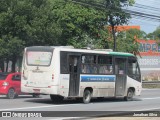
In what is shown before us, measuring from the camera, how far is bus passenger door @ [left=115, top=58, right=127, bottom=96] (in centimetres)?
2514

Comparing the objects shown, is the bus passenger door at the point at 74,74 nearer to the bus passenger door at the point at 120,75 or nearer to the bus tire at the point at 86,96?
the bus tire at the point at 86,96

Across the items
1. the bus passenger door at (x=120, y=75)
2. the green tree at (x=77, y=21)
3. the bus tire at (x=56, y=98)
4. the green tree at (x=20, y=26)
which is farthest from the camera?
the green tree at (x=77, y=21)

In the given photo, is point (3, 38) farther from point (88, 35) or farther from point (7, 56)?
point (88, 35)

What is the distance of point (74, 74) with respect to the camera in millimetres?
22344

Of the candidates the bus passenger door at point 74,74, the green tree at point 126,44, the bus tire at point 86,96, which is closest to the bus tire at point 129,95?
the bus tire at point 86,96

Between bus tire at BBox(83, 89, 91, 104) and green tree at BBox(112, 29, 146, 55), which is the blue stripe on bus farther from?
green tree at BBox(112, 29, 146, 55)

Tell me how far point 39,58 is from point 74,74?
1920 millimetres

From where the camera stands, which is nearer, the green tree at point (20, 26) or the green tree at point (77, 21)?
the green tree at point (20, 26)

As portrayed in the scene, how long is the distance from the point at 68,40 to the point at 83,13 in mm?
3021

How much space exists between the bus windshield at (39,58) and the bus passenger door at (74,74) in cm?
111

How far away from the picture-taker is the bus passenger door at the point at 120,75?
25.1 metres

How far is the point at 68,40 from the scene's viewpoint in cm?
4369

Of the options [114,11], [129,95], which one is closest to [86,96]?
[129,95]

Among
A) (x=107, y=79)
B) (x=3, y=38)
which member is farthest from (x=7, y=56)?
(x=107, y=79)
